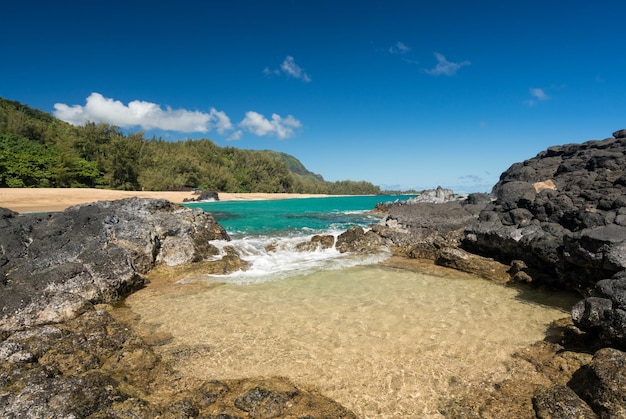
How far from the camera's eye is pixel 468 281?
11.1 m

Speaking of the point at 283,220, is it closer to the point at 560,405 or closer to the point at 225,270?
the point at 225,270

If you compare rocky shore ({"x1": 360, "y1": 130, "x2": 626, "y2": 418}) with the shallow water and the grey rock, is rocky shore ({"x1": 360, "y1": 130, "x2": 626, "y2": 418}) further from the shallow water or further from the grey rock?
the shallow water

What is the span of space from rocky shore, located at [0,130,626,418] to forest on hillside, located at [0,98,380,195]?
169 ft

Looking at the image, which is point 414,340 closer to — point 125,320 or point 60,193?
point 125,320

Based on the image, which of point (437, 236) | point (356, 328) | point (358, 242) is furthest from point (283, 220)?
point (356, 328)

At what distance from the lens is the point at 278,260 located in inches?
572

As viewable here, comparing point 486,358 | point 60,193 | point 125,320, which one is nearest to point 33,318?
point 125,320

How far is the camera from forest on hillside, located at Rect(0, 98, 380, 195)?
5219 centimetres

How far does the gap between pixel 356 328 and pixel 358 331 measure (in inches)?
6.2

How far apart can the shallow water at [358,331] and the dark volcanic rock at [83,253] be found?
130 cm

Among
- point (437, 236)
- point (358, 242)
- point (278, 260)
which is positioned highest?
point (437, 236)

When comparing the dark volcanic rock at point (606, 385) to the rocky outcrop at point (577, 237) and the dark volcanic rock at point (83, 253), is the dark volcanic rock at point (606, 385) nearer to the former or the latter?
the rocky outcrop at point (577, 237)

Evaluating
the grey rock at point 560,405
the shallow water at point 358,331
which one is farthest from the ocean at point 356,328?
the grey rock at point 560,405

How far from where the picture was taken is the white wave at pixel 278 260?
11.7 metres
